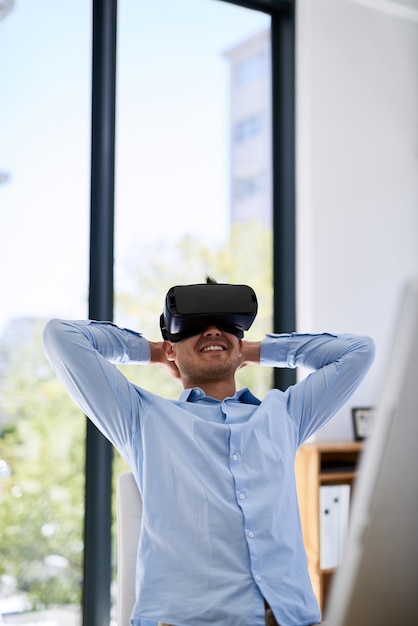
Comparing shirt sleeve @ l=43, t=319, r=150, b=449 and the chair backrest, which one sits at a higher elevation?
shirt sleeve @ l=43, t=319, r=150, b=449

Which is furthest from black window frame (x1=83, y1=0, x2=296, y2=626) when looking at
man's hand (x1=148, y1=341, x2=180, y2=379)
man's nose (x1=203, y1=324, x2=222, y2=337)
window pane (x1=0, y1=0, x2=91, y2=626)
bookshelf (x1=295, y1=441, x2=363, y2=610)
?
man's nose (x1=203, y1=324, x2=222, y2=337)

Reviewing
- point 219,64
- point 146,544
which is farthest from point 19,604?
point 219,64

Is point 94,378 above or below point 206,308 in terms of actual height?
below

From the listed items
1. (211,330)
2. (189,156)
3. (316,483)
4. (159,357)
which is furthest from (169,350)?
(189,156)

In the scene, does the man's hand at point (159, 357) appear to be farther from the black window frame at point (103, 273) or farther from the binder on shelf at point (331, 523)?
the binder on shelf at point (331, 523)

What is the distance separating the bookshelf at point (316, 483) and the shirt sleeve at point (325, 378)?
104 cm

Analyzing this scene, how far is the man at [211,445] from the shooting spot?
5.44ft

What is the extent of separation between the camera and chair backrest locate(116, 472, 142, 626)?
5.80 feet

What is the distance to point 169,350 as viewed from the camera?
6.62 feet

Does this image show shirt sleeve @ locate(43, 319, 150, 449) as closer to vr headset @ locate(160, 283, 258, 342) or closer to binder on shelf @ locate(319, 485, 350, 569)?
vr headset @ locate(160, 283, 258, 342)

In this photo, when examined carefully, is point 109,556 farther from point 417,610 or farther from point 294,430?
point 417,610

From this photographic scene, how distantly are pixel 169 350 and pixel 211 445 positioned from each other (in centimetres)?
31

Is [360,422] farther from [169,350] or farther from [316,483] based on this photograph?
[169,350]

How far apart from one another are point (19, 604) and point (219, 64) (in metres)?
2.42
